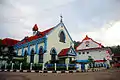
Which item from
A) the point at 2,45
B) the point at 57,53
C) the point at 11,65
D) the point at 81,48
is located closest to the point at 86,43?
the point at 81,48

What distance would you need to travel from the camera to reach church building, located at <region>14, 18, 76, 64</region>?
21859 millimetres

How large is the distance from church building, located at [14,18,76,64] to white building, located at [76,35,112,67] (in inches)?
461

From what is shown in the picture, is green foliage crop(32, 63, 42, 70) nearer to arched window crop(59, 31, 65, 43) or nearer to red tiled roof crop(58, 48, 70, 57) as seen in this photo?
red tiled roof crop(58, 48, 70, 57)

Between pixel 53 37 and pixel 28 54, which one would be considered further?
pixel 28 54

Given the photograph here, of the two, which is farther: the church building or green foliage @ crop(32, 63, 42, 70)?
the church building

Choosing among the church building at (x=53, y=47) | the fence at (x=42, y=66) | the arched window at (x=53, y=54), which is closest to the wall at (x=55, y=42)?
the church building at (x=53, y=47)

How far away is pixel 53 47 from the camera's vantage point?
22750mm

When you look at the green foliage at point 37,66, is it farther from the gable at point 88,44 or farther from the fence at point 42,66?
the gable at point 88,44

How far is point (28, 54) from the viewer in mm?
25812

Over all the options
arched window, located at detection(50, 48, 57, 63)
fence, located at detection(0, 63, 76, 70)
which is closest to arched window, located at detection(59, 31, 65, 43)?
arched window, located at detection(50, 48, 57, 63)

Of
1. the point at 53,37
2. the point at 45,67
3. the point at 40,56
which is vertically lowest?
the point at 45,67

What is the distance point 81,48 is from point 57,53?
62.3 ft

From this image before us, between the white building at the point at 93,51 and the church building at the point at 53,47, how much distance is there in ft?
38.4

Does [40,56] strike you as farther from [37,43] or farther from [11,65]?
[11,65]
